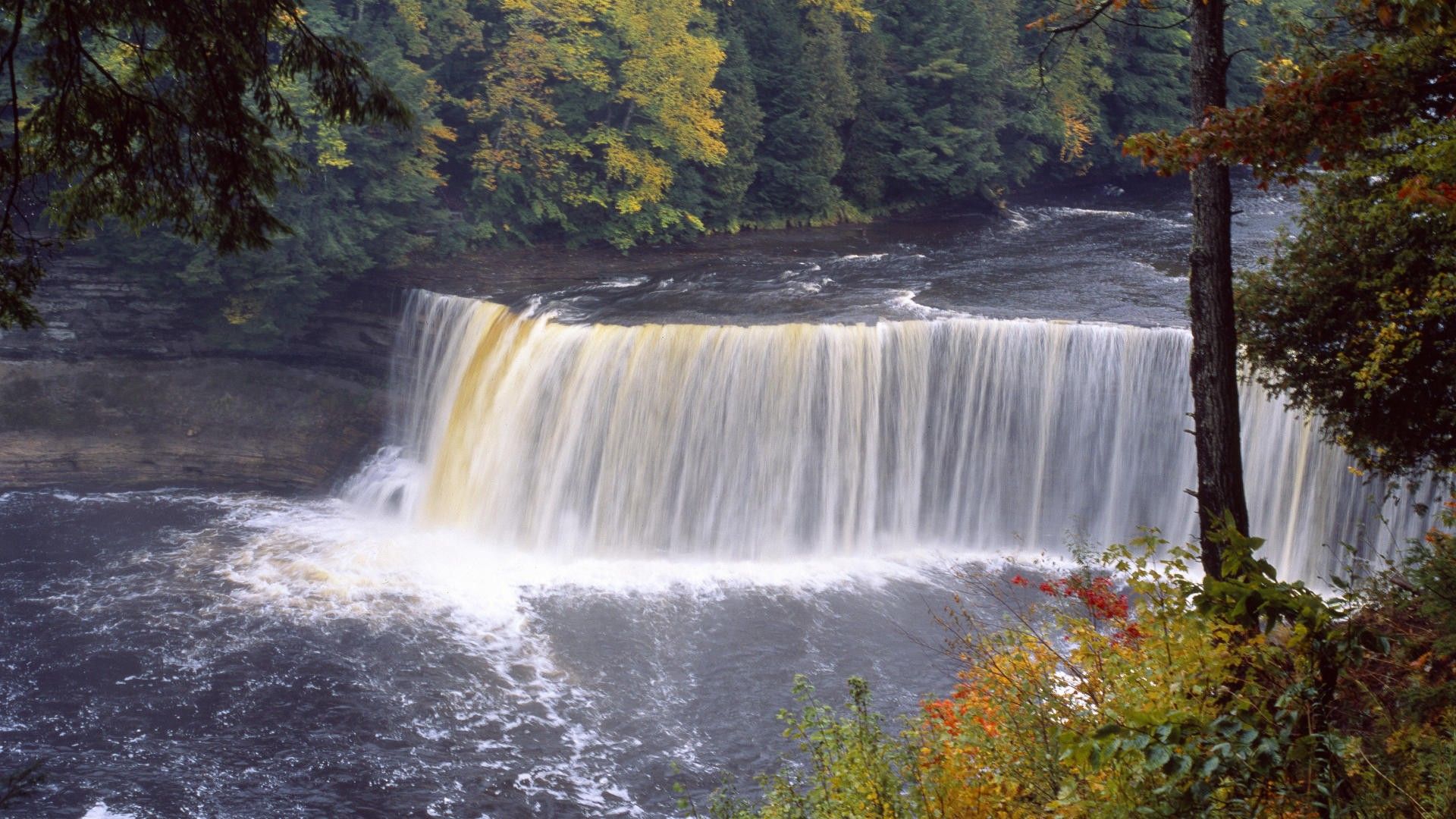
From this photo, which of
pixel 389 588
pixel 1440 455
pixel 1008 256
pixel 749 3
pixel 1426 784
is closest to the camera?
pixel 1426 784

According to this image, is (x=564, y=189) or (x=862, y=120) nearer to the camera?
(x=564, y=189)

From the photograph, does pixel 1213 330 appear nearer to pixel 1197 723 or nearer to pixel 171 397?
pixel 1197 723

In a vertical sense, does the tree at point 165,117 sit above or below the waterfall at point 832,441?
above

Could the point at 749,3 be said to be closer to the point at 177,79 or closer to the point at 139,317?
A: the point at 139,317

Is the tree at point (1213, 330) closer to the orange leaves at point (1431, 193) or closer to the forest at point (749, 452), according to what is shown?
the forest at point (749, 452)

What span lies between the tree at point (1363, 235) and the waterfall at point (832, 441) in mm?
6193

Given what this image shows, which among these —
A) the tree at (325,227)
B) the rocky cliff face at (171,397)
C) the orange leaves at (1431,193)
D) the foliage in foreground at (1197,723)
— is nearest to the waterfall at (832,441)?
the rocky cliff face at (171,397)

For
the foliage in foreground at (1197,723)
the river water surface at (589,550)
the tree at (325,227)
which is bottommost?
the river water surface at (589,550)

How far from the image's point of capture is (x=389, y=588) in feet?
52.0

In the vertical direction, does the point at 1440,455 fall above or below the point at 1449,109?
below

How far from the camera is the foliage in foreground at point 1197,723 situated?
4547mm

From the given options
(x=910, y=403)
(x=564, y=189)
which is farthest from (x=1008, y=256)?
(x=564, y=189)

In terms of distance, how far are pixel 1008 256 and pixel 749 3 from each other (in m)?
9.88

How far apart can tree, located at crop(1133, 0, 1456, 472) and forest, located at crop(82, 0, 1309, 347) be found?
14453 millimetres
